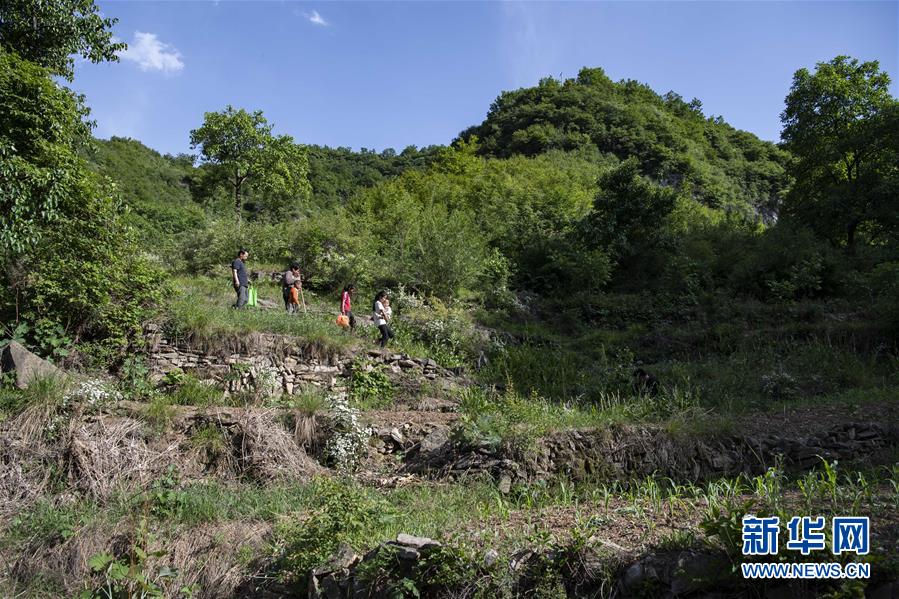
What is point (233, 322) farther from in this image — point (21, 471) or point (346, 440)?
point (21, 471)

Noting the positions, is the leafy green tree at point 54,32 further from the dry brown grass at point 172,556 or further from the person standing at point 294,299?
the dry brown grass at point 172,556

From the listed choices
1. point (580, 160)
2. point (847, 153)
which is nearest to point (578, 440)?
point (847, 153)

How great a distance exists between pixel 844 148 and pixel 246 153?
21.3 meters

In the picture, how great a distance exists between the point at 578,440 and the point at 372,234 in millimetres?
12504

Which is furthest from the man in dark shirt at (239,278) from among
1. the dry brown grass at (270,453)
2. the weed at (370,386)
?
the dry brown grass at (270,453)

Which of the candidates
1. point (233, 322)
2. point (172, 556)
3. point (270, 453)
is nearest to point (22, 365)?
point (233, 322)

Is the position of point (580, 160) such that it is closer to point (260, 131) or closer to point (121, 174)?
point (260, 131)

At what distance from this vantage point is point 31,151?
27.2 feet

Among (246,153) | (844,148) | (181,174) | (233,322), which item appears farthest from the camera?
(181,174)

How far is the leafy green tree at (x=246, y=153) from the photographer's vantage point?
2222 cm

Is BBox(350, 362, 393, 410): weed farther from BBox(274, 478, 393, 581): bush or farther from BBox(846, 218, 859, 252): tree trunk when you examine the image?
BBox(846, 218, 859, 252): tree trunk

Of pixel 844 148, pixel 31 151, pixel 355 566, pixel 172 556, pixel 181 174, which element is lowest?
pixel 172 556

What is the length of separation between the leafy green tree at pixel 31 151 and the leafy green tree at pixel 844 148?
782 inches

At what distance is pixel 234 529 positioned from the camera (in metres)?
5.31
